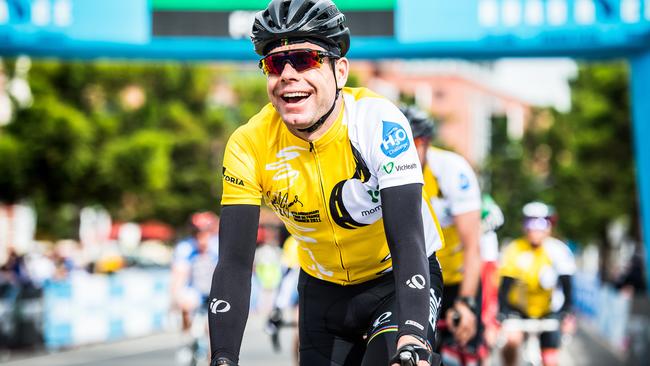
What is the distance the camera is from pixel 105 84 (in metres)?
34.9

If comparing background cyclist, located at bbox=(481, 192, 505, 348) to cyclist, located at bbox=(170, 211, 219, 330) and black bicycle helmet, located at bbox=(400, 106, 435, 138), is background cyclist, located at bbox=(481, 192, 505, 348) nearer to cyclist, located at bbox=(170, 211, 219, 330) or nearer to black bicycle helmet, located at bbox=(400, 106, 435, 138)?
black bicycle helmet, located at bbox=(400, 106, 435, 138)

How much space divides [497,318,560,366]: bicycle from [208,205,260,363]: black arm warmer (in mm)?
7694

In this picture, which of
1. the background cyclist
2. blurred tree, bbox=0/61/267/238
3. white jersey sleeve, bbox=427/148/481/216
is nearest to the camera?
white jersey sleeve, bbox=427/148/481/216

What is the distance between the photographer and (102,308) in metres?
22.3

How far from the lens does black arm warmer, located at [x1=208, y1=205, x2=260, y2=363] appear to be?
412 centimetres

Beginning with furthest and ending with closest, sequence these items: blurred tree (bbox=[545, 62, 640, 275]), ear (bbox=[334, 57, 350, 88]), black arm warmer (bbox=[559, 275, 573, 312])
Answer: blurred tree (bbox=[545, 62, 640, 275]) → black arm warmer (bbox=[559, 275, 573, 312]) → ear (bbox=[334, 57, 350, 88])

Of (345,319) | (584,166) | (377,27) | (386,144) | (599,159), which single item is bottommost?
(584,166)

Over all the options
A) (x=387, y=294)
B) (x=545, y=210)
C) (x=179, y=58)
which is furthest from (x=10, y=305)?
(x=387, y=294)

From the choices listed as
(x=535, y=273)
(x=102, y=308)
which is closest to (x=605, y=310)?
(x=102, y=308)

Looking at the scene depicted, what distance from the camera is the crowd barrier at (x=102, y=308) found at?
20125mm

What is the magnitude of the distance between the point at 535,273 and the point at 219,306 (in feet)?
27.9

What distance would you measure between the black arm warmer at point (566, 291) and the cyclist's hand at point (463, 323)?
4.81m

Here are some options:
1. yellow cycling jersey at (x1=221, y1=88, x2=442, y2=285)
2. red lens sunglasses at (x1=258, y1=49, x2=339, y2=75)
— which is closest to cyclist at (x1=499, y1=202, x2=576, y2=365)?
yellow cycling jersey at (x1=221, y1=88, x2=442, y2=285)

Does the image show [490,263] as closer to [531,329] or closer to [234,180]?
[531,329]
